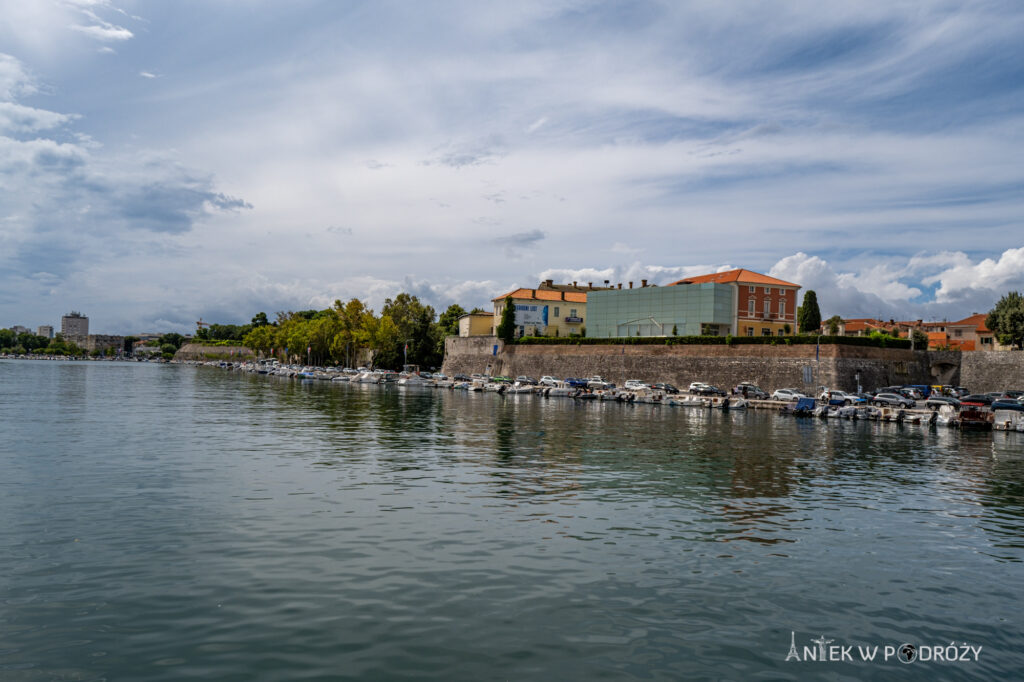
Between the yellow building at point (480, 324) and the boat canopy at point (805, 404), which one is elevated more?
the yellow building at point (480, 324)

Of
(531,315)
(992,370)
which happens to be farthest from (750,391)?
(531,315)

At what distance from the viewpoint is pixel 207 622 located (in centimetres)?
906

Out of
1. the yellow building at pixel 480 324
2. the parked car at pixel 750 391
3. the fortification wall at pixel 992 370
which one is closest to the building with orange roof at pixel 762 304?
the parked car at pixel 750 391

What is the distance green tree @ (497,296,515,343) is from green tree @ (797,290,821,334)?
3600 centimetres

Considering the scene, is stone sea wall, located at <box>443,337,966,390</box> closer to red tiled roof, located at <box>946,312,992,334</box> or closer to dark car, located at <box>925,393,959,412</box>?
dark car, located at <box>925,393,959,412</box>

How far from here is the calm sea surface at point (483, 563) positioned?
8.45 m

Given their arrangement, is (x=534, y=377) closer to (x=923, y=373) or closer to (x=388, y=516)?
(x=923, y=373)

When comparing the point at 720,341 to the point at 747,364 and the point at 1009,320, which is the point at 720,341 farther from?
the point at 1009,320

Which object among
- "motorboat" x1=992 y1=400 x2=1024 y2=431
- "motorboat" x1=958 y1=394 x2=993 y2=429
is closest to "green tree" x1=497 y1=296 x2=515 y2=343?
"motorboat" x1=958 y1=394 x2=993 y2=429

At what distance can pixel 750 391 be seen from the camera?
200 feet

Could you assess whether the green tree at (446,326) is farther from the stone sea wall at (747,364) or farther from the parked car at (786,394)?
the parked car at (786,394)

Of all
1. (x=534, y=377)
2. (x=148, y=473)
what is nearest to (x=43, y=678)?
(x=148, y=473)

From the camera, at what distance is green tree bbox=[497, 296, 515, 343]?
302ft

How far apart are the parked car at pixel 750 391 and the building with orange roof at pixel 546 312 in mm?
34059
